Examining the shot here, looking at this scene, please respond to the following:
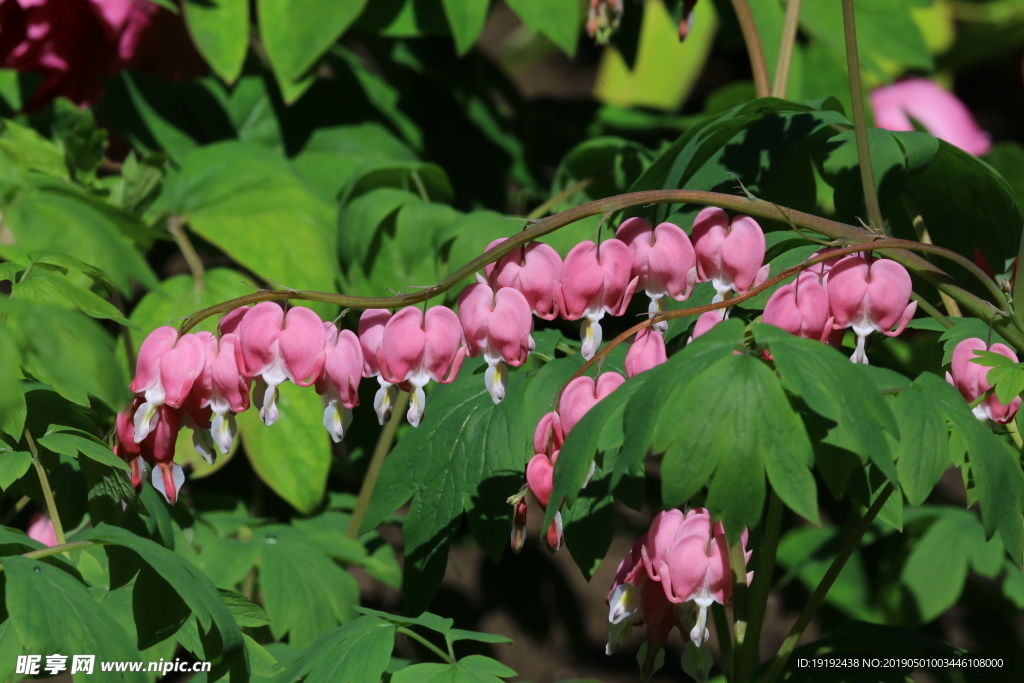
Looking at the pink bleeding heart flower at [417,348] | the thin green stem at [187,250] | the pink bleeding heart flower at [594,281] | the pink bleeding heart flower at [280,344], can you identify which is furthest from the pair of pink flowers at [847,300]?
the thin green stem at [187,250]

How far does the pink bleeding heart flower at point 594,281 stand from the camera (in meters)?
0.72

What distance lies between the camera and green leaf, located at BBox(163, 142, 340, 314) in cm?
129

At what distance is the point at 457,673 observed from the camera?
0.78m

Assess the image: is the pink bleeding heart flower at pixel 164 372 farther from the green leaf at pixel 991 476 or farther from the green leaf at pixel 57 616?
the green leaf at pixel 991 476

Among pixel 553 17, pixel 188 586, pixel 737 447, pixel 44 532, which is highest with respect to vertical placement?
pixel 553 17

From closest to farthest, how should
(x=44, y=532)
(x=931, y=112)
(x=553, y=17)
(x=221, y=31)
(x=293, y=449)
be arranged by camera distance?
(x=44, y=532) < (x=293, y=449) < (x=553, y=17) < (x=221, y=31) < (x=931, y=112)

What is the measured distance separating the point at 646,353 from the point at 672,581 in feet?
0.57

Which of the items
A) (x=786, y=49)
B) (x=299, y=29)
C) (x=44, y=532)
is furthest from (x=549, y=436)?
(x=299, y=29)

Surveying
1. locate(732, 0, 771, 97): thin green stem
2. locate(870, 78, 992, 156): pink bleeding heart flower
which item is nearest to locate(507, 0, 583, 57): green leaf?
locate(732, 0, 771, 97): thin green stem

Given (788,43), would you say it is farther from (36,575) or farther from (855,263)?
(36,575)

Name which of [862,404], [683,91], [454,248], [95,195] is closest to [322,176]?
[95,195]

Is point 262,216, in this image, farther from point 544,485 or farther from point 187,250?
point 544,485

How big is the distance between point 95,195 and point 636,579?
3.05 feet

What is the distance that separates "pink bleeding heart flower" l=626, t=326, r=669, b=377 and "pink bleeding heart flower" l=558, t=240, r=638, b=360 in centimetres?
3
